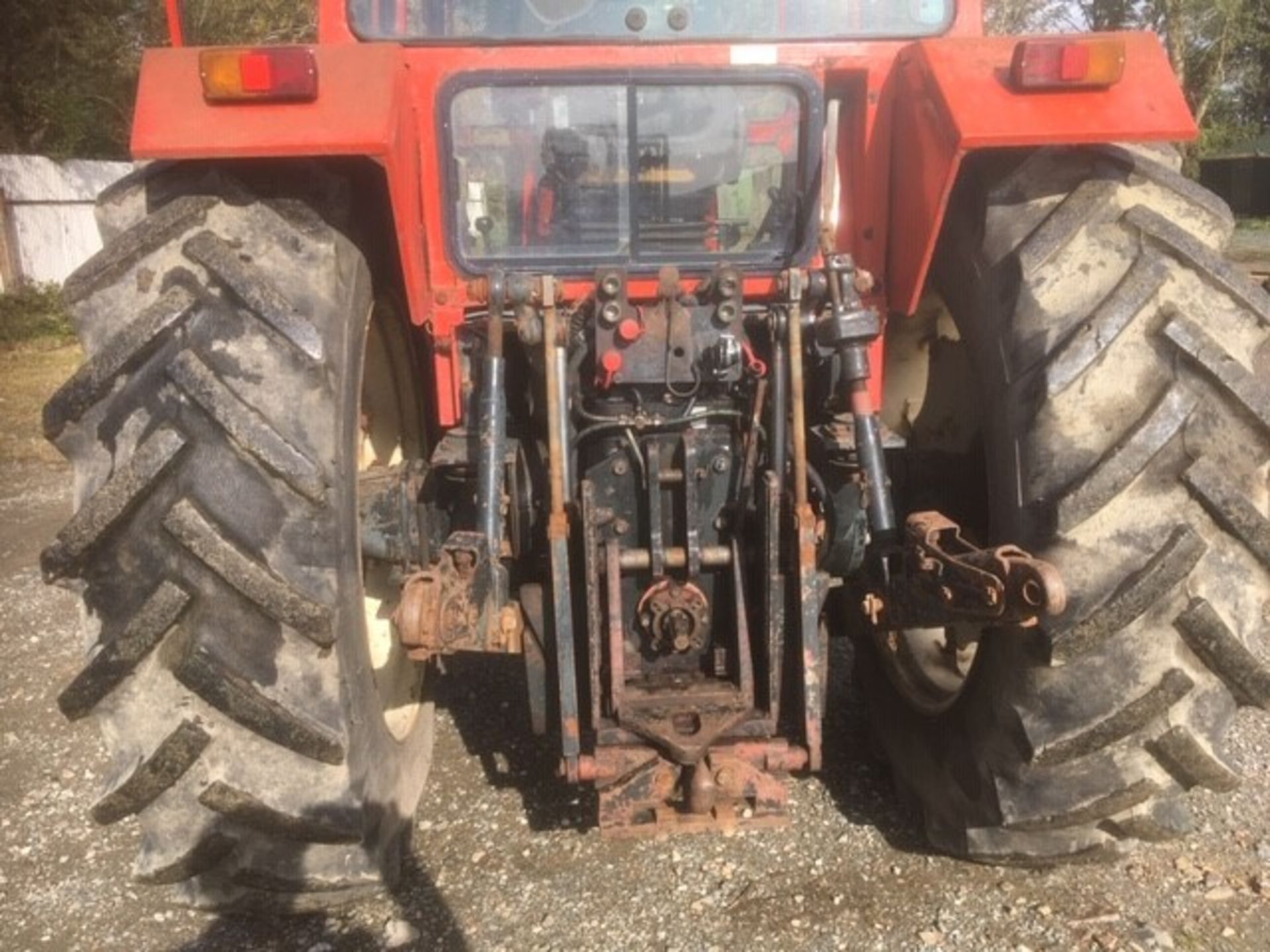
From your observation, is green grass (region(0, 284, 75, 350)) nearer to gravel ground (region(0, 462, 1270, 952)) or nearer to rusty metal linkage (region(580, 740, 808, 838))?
A: gravel ground (region(0, 462, 1270, 952))

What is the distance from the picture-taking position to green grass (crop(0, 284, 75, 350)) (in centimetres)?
1210

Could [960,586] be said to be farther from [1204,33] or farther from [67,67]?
[1204,33]

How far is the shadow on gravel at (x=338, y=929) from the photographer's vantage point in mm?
2588

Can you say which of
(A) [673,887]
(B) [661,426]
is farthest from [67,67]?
(A) [673,887]

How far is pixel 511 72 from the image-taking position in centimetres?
271

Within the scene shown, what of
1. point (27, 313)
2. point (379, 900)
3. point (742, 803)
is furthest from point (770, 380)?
point (27, 313)

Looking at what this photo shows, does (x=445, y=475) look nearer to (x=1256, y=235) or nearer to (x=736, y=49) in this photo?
(x=736, y=49)

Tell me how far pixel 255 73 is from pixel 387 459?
4.29ft

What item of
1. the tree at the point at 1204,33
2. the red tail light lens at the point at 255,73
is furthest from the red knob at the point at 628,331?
the tree at the point at 1204,33

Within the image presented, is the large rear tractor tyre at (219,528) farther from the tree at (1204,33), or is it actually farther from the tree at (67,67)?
the tree at (1204,33)

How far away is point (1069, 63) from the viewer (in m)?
2.28

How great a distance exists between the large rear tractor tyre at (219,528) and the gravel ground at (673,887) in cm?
51

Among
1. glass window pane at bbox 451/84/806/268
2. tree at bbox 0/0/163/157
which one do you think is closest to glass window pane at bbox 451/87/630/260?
glass window pane at bbox 451/84/806/268

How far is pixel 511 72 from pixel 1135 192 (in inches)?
56.4
